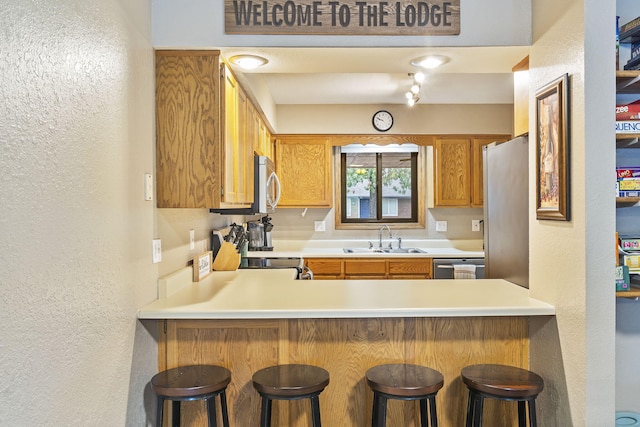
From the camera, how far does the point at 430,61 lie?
225cm

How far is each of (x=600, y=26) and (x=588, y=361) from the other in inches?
49.1

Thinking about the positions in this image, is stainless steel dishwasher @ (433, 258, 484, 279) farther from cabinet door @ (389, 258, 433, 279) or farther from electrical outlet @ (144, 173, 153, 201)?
electrical outlet @ (144, 173, 153, 201)

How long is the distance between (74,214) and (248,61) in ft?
4.12

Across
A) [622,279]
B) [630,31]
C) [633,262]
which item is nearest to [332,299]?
[622,279]

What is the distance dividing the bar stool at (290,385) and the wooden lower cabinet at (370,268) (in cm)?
253

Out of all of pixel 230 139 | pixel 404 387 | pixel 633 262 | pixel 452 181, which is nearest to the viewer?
pixel 404 387

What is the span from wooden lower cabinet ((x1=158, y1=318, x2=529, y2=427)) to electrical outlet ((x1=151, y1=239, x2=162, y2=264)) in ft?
0.95

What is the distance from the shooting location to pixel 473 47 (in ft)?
6.88

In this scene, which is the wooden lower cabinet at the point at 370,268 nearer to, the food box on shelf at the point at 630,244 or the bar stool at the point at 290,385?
the food box on shelf at the point at 630,244

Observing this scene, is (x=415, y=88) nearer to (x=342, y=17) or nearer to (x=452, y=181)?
(x=452, y=181)

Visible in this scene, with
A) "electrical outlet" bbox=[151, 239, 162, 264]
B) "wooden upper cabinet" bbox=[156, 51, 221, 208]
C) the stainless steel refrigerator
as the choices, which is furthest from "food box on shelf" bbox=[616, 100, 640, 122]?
"electrical outlet" bbox=[151, 239, 162, 264]

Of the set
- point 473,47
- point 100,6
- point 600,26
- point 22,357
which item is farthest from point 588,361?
point 100,6

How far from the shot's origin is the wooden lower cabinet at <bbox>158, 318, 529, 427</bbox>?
2025 mm

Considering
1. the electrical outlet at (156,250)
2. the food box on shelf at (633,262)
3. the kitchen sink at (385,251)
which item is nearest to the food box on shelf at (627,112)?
the food box on shelf at (633,262)
